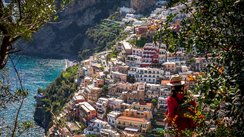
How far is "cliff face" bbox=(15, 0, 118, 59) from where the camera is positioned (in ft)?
195

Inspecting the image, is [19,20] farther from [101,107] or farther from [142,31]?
[142,31]

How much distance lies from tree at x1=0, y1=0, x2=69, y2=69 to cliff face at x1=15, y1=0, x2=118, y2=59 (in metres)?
53.3

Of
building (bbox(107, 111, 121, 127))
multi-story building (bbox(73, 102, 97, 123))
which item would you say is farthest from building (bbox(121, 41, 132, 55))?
building (bbox(107, 111, 121, 127))

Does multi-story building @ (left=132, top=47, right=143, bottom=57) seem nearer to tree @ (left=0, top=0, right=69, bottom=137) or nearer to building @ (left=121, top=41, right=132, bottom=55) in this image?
building @ (left=121, top=41, right=132, bottom=55)

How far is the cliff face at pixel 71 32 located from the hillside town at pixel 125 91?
2240cm

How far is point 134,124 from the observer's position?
2512cm

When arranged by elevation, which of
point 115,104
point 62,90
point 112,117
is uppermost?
point 115,104

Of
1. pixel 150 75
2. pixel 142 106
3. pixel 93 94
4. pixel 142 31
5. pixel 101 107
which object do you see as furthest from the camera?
pixel 142 31

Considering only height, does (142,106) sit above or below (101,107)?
above

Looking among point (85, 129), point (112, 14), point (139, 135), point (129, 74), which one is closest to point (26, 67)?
point (112, 14)

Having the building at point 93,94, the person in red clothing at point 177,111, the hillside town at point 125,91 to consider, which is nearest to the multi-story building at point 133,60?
the hillside town at point 125,91

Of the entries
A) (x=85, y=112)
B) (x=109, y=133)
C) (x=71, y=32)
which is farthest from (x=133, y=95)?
(x=71, y=32)

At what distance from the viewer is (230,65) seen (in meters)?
2.90

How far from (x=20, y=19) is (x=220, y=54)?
5.26ft
